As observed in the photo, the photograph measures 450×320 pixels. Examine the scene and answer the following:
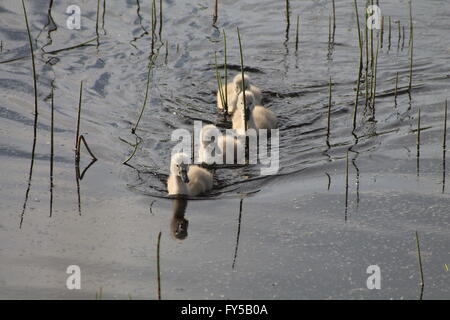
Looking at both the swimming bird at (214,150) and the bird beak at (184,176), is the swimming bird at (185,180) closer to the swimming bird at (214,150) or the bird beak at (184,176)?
the bird beak at (184,176)

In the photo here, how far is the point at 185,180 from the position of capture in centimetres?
703

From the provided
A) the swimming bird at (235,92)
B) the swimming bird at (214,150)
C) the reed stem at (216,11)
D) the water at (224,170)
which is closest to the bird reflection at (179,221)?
the water at (224,170)

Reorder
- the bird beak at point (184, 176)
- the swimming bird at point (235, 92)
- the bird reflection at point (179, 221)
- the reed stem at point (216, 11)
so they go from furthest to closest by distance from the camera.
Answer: the reed stem at point (216, 11)
the swimming bird at point (235, 92)
the bird beak at point (184, 176)
the bird reflection at point (179, 221)

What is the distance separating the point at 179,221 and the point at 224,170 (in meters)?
1.40

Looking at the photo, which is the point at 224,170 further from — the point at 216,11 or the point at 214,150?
the point at 216,11

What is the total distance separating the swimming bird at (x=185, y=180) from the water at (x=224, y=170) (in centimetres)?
14

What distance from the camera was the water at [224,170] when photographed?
5699 mm

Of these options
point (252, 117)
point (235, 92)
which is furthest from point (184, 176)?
point (235, 92)

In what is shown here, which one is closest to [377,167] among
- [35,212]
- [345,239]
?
[345,239]

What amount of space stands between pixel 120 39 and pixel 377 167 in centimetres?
458

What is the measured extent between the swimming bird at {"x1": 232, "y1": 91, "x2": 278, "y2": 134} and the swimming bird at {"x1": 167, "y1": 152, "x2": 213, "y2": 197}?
130 centimetres

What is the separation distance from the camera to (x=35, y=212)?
659 cm

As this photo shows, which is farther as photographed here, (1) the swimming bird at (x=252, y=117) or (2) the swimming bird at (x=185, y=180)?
(1) the swimming bird at (x=252, y=117)
